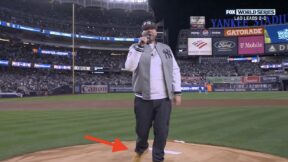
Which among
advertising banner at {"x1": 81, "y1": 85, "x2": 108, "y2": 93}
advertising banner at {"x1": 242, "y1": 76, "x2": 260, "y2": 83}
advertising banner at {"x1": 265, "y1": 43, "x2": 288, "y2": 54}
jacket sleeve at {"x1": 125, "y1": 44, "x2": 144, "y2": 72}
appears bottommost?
advertising banner at {"x1": 81, "y1": 85, "x2": 108, "y2": 93}

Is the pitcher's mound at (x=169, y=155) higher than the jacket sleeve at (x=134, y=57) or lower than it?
lower

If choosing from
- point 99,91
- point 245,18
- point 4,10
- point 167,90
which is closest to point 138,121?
point 167,90

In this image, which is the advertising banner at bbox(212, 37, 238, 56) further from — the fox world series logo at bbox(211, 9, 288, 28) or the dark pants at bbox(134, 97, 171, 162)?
the dark pants at bbox(134, 97, 171, 162)

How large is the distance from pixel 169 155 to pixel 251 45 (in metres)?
62.1

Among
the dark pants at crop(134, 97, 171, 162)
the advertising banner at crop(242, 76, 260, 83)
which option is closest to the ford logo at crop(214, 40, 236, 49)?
the advertising banner at crop(242, 76, 260, 83)

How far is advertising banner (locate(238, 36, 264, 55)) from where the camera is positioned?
210ft

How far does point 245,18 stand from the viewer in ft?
230

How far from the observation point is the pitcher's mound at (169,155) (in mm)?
6009

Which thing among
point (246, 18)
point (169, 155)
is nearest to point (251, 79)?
point (246, 18)

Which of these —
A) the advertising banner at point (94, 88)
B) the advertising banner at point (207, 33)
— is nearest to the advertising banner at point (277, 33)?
the advertising banner at point (207, 33)

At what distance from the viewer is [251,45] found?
2530 inches

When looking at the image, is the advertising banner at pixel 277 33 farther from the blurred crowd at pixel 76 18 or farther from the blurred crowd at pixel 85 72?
the blurred crowd at pixel 76 18

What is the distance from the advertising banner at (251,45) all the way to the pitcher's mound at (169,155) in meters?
60.8

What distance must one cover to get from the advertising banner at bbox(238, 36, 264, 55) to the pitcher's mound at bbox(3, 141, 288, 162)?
199 ft
